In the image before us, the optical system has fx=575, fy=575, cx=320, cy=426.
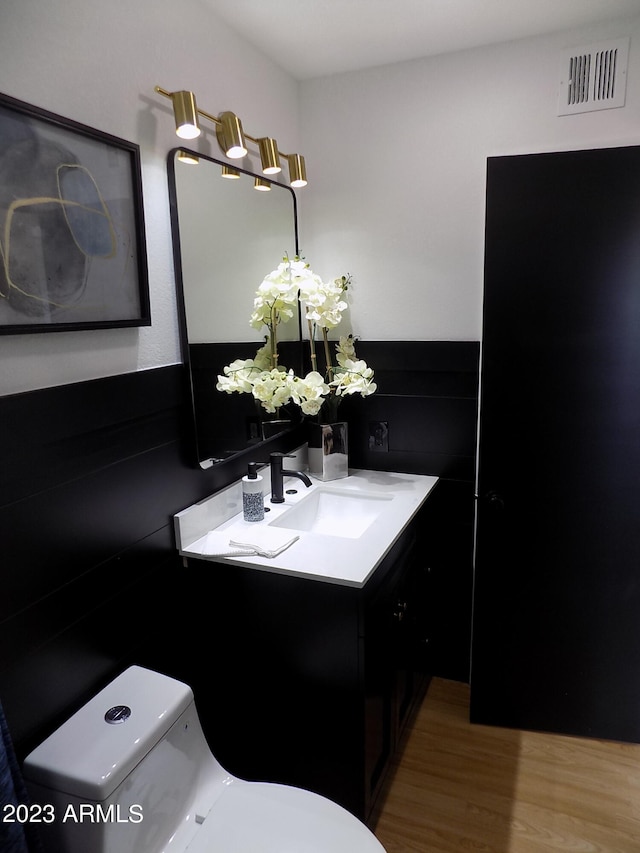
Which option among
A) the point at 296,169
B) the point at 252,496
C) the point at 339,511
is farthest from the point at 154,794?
the point at 296,169

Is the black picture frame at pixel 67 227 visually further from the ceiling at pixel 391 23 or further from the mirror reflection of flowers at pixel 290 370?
Result: the ceiling at pixel 391 23

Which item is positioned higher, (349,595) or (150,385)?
(150,385)

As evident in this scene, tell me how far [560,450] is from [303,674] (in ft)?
3.73

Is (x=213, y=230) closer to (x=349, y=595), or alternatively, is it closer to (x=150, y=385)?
(x=150, y=385)

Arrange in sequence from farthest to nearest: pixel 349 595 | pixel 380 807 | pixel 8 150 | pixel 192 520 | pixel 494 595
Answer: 1. pixel 494 595
2. pixel 380 807
3. pixel 192 520
4. pixel 349 595
5. pixel 8 150

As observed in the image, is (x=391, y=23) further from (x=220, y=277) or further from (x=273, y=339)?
(x=273, y=339)

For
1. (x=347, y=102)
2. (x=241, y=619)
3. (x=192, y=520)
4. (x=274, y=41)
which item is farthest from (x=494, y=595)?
(x=274, y=41)

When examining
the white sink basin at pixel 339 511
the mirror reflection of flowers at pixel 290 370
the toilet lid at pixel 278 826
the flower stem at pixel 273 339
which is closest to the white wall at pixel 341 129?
the mirror reflection of flowers at pixel 290 370

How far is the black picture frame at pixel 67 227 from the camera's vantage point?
1135 mm

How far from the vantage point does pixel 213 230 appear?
1.80 metres

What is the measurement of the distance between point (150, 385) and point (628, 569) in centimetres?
172

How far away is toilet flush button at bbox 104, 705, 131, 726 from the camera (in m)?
1.25

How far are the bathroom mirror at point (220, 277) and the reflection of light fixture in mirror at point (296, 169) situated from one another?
7 centimetres

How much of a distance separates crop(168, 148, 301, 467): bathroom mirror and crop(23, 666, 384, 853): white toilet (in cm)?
71
